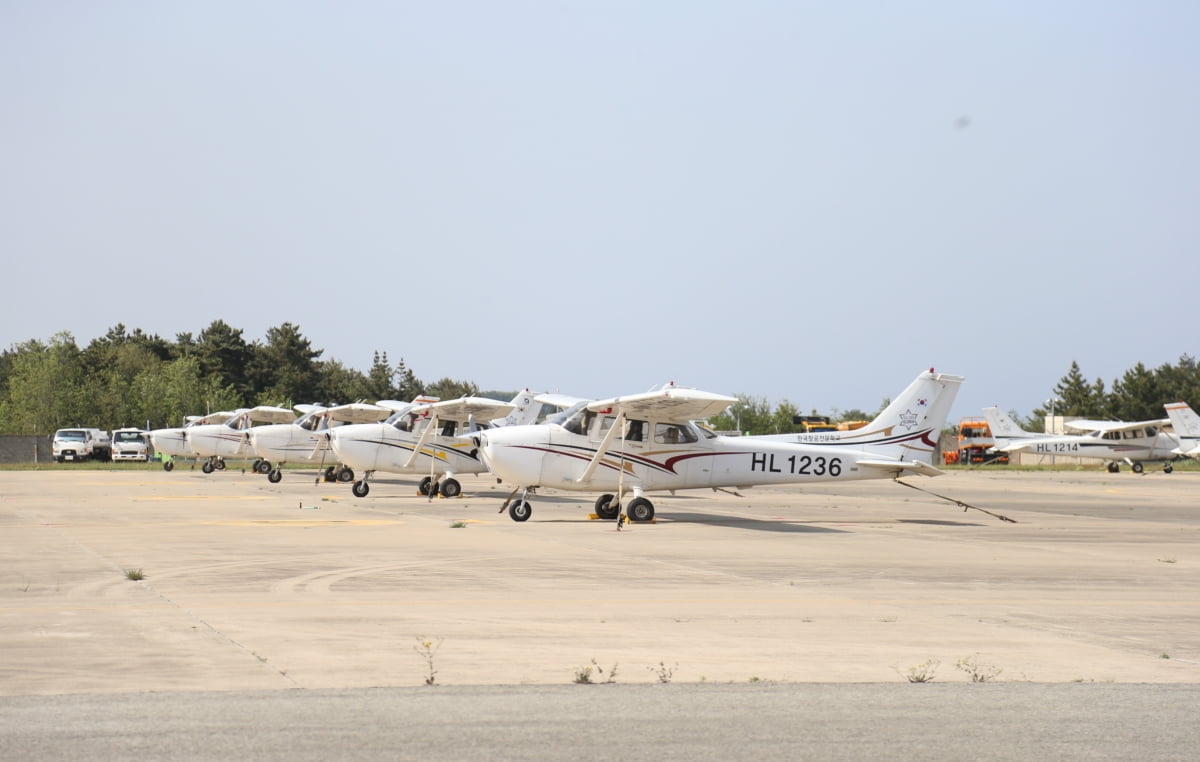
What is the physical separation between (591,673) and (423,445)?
24509 mm

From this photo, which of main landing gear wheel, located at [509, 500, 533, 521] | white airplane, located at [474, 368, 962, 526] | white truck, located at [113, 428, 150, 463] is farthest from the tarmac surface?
white truck, located at [113, 428, 150, 463]

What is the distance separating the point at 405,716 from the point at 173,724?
1142 mm

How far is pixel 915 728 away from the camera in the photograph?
6.34m

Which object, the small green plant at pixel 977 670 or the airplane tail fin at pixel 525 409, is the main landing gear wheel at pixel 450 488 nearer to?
the airplane tail fin at pixel 525 409

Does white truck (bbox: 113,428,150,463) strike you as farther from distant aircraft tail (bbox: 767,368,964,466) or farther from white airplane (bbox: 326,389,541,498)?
distant aircraft tail (bbox: 767,368,964,466)

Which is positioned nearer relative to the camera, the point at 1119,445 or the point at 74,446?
the point at 74,446

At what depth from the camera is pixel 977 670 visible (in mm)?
8172

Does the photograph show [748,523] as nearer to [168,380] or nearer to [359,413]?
[359,413]

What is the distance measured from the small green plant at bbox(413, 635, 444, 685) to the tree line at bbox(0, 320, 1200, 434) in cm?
6906

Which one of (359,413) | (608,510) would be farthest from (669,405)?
(359,413)

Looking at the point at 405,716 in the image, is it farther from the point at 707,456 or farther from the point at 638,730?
the point at 707,456

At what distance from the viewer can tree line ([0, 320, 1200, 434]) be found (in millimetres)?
84438

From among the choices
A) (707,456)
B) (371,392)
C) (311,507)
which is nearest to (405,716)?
(707,456)

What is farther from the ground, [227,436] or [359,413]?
[359,413]
